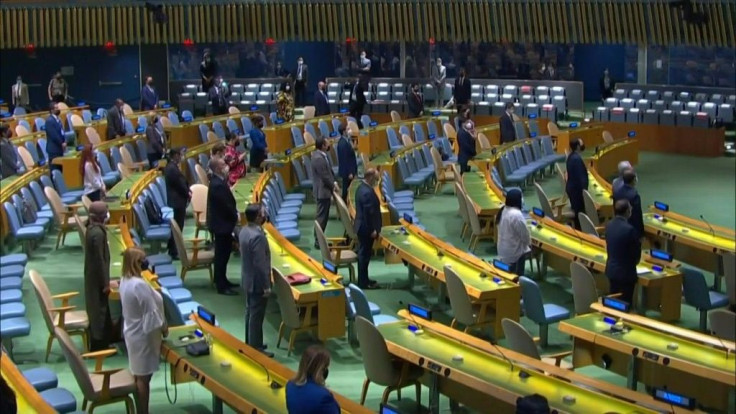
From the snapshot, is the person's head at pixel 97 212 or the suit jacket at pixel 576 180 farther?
the suit jacket at pixel 576 180

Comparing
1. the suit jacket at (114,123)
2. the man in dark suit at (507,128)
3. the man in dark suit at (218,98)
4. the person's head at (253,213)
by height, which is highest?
the man in dark suit at (218,98)

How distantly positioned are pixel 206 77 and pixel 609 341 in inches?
812

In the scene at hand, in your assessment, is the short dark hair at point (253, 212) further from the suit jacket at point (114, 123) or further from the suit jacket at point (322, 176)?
the suit jacket at point (114, 123)

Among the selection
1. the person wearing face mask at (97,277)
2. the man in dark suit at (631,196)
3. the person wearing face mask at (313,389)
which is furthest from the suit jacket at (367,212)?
the person wearing face mask at (313,389)

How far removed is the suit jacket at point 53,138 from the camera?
18.7 metres

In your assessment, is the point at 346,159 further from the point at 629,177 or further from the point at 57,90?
the point at 57,90

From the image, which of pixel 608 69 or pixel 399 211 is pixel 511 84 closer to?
pixel 608 69

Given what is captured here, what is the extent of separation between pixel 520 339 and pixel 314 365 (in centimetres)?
264

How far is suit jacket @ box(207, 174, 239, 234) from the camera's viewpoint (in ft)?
41.3

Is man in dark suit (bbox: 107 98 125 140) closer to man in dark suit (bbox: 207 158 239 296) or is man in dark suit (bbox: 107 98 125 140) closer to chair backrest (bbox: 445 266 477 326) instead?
man in dark suit (bbox: 207 158 239 296)

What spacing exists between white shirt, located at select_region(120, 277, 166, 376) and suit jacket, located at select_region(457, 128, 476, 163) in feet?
35.7

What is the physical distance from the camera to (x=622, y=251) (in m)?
10.5

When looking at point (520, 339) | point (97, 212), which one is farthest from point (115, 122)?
point (520, 339)

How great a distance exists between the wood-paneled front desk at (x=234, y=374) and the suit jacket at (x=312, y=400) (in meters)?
0.67
